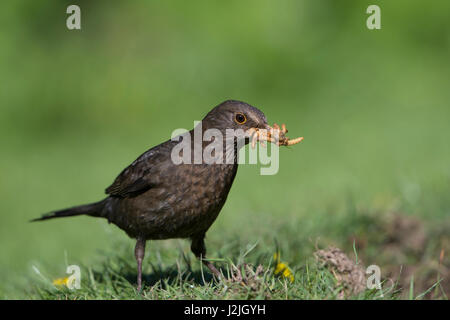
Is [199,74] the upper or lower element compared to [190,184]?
upper

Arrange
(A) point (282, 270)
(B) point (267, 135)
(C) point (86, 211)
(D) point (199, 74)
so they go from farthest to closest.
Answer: (D) point (199, 74)
(C) point (86, 211)
(A) point (282, 270)
(B) point (267, 135)

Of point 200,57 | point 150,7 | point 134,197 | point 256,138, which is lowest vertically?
point 134,197

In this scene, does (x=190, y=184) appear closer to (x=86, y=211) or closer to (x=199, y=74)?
(x=86, y=211)

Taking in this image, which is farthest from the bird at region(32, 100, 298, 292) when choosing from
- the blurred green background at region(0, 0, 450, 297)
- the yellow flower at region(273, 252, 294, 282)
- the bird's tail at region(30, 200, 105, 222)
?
the blurred green background at region(0, 0, 450, 297)

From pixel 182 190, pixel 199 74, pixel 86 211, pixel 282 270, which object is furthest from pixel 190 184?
pixel 199 74

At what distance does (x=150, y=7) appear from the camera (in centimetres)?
1005

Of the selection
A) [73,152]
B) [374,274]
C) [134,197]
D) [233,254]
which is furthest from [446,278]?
[73,152]

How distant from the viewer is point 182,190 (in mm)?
3941

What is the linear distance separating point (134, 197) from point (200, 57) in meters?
5.84

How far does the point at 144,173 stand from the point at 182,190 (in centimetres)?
38

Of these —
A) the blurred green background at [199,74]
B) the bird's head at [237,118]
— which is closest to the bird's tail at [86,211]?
the bird's head at [237,118]

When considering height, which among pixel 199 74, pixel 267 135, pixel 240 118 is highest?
pixel 199 74

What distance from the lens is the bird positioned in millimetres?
3926
